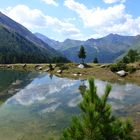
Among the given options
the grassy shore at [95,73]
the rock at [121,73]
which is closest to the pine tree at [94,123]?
the grassy shore at [95,73]

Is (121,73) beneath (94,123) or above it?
beneath

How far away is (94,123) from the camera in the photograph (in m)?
16.2

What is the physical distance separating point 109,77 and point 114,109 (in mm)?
56900

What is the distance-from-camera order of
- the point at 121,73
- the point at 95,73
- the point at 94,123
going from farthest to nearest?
the point at 95,73 → the point at 121,73 → the point at 94,123

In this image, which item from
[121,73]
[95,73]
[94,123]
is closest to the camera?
[94,123]

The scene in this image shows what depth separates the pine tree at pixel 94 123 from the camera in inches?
636

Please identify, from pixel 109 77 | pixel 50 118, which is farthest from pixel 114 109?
pixel 109 77

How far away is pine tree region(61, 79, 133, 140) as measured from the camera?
1616cm

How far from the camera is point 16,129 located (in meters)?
40.5

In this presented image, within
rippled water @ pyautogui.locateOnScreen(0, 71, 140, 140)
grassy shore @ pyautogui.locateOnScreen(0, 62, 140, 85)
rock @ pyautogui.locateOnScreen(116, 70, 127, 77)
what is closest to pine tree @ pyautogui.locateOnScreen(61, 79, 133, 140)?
rippled water @ pyautogui.locateOnScreen(0, 71, 140, 140)

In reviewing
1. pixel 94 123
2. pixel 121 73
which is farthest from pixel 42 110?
pixel 121 73

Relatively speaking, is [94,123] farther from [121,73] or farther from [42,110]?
[121,73]

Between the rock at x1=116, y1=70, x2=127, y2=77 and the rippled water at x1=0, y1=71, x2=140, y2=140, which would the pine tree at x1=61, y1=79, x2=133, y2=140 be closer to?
the rippled water at x1=0, y1=71, x2=140, y2=140

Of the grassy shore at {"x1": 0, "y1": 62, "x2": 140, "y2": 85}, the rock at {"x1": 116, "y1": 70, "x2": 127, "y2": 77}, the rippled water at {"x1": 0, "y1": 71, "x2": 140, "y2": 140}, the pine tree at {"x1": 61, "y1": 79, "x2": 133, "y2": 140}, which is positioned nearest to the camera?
the pine tree at {"x1": 61, "y1": 79, "x2": 133, "y2": 140}
